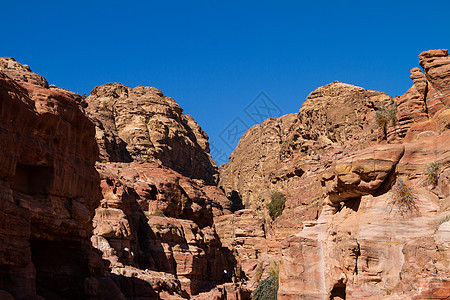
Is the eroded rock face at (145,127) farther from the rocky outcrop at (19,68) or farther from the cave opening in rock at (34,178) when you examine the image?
the cave opening in rock at (34,178)

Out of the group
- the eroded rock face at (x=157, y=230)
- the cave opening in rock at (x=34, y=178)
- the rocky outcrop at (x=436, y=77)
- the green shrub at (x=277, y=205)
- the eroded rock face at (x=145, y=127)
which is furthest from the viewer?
the eroded rock face at (x=145, y=127)

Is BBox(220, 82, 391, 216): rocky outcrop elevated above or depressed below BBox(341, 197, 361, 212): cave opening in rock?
above

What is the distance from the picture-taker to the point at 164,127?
9612cm

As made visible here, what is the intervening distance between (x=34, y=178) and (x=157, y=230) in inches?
1028

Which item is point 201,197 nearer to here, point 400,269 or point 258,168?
point 400,269

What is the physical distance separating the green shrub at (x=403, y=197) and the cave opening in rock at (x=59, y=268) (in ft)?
55.7

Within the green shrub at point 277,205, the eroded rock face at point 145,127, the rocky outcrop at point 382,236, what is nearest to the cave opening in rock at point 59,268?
the rocky outcrop at point 382,236

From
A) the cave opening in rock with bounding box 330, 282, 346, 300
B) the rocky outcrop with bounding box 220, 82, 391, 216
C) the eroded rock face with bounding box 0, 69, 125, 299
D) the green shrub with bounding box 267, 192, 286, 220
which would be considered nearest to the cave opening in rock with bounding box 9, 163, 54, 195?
the eroded rock face with bounding box 0, 69, 125, 299

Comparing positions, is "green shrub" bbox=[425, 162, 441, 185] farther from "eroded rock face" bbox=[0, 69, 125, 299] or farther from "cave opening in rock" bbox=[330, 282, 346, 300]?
"eroded rock face" bbox=[0, 69, 125, 299]

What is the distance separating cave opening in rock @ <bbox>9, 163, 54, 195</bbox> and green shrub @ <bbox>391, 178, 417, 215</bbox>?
16.3 meters

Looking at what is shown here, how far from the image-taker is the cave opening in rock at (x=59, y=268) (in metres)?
28.0

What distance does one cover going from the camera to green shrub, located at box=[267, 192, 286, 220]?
271ft

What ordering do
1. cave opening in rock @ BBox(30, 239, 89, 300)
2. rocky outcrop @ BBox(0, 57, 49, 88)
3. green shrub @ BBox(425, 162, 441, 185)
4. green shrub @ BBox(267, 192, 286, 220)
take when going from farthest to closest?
1. green shrub @ BBox(267, 192, 286, 220)
2. rocky outcrop @ BBox(0, 57, 49, 88)
3. cave opening in rock @ BBox(30, 239, 89, 300)
4. green shrub @ BBox(425, 162, 441, 185)

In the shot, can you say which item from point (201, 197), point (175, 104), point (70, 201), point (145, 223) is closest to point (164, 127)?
point (175, 104)
